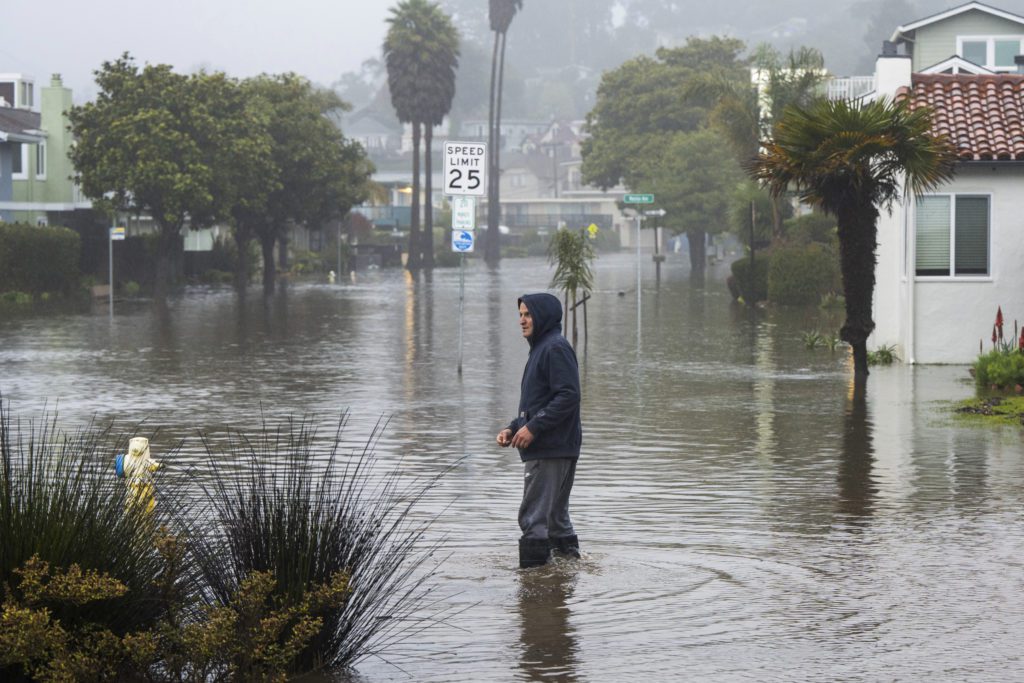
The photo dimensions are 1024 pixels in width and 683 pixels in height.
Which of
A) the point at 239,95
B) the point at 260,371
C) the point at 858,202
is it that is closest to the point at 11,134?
the point at 239,95

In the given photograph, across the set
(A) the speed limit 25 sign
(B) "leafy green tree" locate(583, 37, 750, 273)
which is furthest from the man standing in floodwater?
(B) "leafy green tree" locate(583, 37, 750, 273)

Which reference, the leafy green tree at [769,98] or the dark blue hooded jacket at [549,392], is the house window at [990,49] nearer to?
the leafy green tree at [769,98]

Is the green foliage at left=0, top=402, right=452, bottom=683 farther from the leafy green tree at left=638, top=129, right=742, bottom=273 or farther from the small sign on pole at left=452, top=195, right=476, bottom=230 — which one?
the leafy green tree at left=638, top=129, right=742, bottom=273

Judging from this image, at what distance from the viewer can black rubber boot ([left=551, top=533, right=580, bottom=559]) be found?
10141 mm

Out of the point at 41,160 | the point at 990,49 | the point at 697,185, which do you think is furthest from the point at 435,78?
the point at 990,49

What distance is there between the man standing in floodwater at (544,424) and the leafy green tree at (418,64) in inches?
3279

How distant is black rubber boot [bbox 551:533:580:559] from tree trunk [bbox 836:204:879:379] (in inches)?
530

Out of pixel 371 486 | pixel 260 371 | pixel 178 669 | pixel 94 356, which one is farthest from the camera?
pixel 94 356

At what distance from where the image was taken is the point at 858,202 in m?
22.6

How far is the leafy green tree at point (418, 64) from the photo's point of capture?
308ft

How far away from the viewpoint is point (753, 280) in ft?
150

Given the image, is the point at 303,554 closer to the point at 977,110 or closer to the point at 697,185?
the point at 977,110

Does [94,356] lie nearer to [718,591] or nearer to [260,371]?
[260,371]

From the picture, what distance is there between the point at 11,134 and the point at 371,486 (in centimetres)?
4941
